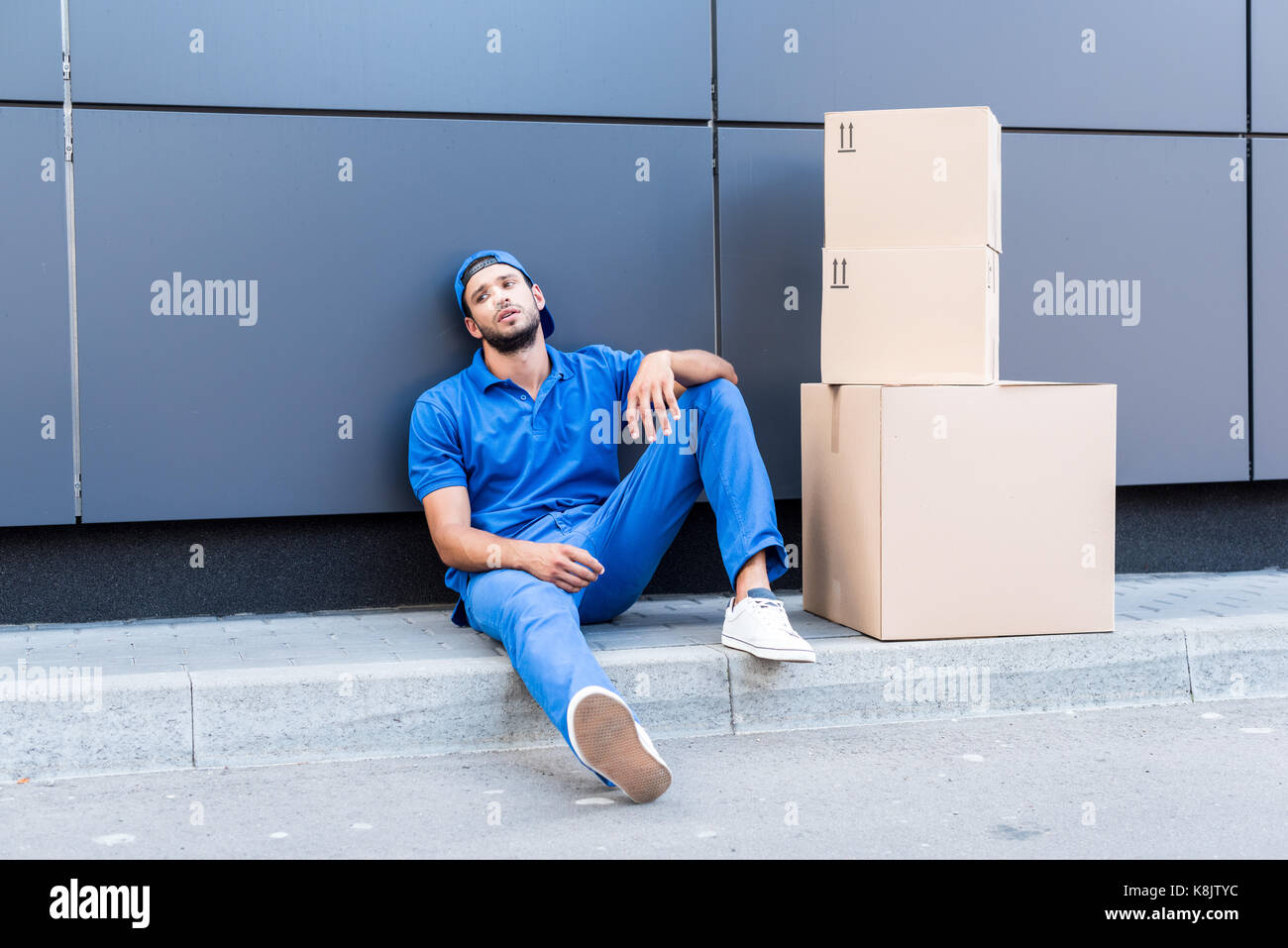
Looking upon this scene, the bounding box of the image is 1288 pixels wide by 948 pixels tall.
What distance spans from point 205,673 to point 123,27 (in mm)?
2097

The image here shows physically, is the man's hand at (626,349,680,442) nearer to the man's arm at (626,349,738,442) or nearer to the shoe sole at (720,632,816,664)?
the man's arm at (626,349,738,442)

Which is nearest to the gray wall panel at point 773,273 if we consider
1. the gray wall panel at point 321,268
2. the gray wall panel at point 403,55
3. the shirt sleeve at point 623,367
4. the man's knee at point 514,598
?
the gray wall panel at point 321,268

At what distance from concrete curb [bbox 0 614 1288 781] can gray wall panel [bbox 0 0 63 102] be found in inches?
74.8

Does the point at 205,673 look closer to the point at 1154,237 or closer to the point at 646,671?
the point at 646,671

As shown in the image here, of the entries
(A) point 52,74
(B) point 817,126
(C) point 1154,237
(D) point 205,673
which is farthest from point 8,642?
(C) point 1154,237

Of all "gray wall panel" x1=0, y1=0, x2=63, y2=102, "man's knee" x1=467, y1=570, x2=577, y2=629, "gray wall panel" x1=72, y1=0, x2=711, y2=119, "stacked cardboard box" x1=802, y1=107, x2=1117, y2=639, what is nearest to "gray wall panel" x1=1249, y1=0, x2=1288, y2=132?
"stacked cardboard box" x1=802, y1=107, x2=1117, y2=639

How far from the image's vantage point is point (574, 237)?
4.08 m

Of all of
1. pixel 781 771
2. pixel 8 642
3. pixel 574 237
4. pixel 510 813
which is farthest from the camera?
pixel 574 237

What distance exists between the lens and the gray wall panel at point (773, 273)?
4184mm

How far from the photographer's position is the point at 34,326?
370 centimetres

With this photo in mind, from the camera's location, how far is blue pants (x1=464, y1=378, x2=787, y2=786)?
3.37 m

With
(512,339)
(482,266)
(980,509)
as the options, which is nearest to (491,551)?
(512,339)

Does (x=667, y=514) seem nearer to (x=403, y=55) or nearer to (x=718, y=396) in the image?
(x=718, y=396)

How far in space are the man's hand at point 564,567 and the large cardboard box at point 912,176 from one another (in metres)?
1.29
